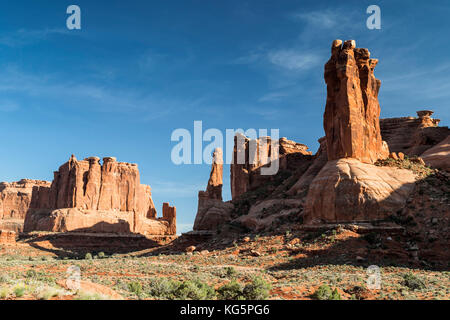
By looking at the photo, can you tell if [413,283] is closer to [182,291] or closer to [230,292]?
[230,292]

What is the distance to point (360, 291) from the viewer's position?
18312 millimetres

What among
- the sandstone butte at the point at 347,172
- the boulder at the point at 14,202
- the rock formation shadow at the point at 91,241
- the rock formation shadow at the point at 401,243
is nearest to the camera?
the rock formation shadow at the point at 401,243

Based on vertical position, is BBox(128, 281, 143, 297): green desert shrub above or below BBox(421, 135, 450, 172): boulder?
below

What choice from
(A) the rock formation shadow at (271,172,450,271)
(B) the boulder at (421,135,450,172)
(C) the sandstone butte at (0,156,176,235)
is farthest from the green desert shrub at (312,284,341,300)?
(C) the sandstone butte at (0,156,176,235)

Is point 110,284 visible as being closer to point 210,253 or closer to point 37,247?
point 210,253

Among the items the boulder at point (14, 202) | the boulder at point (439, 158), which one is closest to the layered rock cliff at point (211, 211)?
the boulder at point (439, 158)

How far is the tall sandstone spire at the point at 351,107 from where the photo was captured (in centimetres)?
3781

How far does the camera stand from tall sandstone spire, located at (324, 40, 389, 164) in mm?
37812

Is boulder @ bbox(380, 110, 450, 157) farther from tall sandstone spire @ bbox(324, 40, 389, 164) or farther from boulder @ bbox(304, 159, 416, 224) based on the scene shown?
boulder @ bbox(304, 159, 416, 224)

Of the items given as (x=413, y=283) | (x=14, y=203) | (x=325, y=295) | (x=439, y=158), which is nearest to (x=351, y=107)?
(x=439, y=158)

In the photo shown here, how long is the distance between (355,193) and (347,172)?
2.19 meters

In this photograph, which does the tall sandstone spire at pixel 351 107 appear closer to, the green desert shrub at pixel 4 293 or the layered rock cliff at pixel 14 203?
the green desert shrub at pixel 4 293
